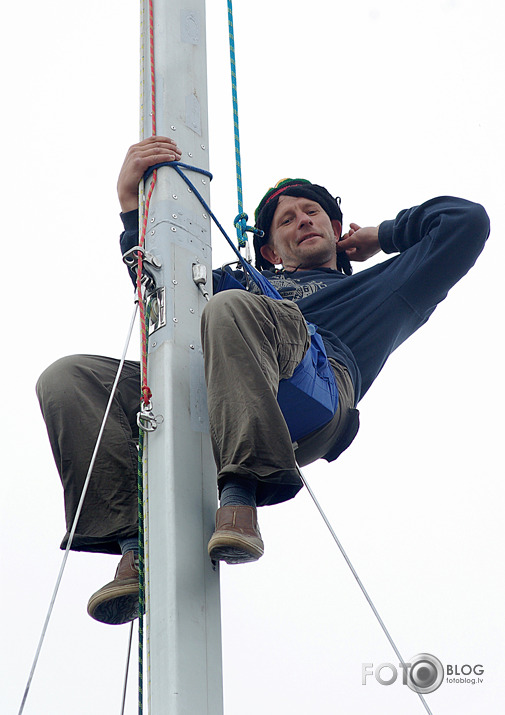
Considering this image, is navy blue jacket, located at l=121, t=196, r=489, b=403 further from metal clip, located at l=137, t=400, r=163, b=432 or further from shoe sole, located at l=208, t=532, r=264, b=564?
shoe sole, located at l=208, t=532, r=264, b=564

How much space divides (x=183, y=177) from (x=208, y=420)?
917 millimetres

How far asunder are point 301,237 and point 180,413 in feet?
6.52

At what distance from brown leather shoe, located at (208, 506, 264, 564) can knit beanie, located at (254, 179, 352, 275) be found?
91.7 inches

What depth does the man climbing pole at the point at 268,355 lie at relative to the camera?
3049 mm

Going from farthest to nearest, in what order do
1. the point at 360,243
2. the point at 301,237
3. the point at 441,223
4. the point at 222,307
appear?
1. the point at 301,237
2. the point at 360,243
3. the point at 441,223
4. the point at 222,307

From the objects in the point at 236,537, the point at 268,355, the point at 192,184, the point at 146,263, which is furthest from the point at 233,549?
the point at 192,184

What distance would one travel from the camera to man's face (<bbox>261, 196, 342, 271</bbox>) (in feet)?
16.1

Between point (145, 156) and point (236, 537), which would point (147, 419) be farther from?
point (145, 156)

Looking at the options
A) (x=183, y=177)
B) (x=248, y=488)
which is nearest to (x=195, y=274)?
(x=183, y=177)

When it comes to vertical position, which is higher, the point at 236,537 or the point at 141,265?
the point at 141,265

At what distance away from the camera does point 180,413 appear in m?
3.17

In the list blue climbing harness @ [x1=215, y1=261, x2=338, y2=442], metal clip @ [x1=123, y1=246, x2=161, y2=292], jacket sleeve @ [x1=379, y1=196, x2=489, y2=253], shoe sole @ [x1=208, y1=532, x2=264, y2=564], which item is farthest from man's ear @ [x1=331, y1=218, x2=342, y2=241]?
shoe sole @ [x1=208, y1=532, x2=264, y2=564]

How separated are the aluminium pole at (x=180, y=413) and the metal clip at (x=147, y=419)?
1 centimetres

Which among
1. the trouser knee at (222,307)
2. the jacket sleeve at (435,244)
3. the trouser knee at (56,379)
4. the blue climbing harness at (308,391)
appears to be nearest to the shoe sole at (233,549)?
the trouser knee at (222,307)
